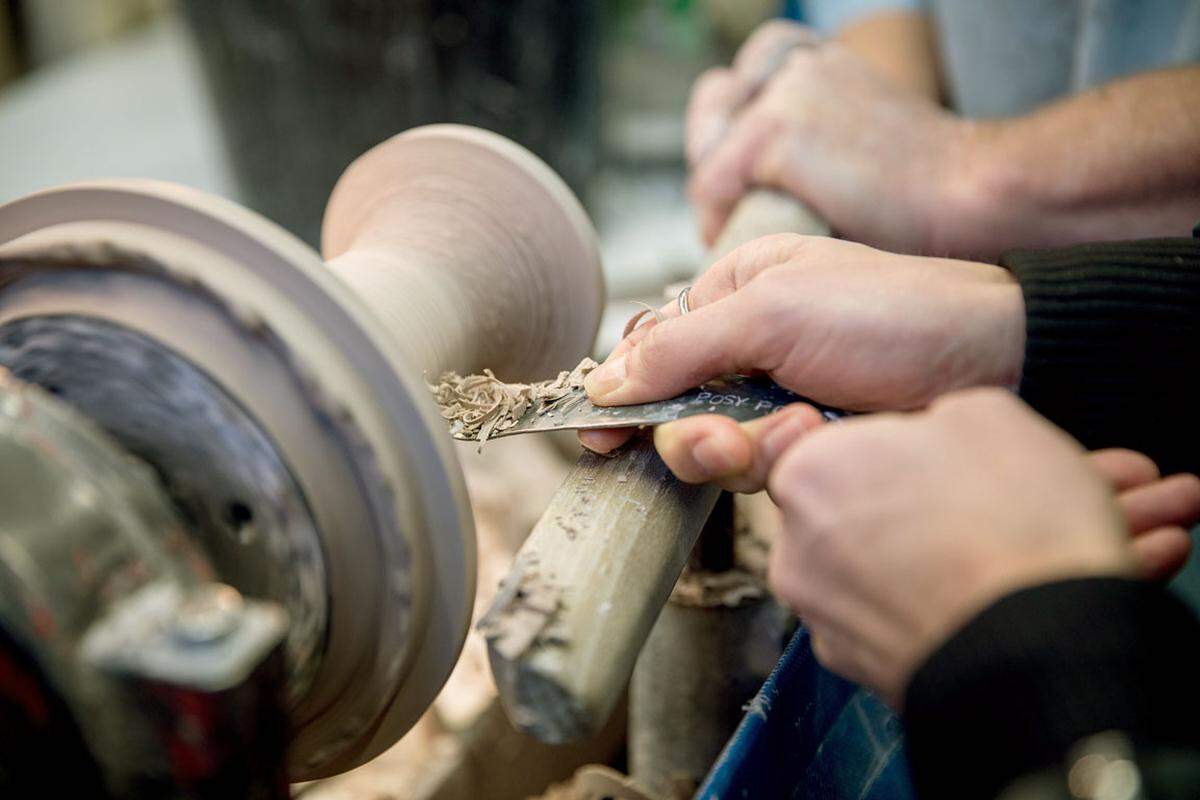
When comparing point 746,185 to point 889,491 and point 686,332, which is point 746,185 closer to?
point 686,332

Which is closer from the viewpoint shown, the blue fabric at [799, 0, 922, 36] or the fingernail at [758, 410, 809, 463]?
the fingernail at [758, 410, 809, 463]

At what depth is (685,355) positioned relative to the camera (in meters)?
0.66

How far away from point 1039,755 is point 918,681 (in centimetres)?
6

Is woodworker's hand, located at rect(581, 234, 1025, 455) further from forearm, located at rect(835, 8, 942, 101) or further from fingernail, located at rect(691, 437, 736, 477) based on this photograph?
forearm, located at rect(835, 8, 942, 101)

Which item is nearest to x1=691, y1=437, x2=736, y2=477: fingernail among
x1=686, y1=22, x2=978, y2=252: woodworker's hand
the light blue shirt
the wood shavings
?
the wood shavings

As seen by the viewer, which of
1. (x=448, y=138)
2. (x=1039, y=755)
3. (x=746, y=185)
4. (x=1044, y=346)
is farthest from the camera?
(x=746, y=185)

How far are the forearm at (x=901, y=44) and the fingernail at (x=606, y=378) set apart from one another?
1193 mm

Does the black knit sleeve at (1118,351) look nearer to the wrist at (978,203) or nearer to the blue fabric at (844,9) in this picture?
the wrist at (978,203)

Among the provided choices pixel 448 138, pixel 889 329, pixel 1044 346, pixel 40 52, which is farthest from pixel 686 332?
pixel 40 52

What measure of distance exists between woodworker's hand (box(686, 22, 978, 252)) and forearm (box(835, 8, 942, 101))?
34 cm

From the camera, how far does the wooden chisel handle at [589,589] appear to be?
0.53 m

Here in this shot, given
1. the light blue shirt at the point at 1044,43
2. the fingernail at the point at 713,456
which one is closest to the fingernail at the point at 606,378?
the fingernail at the point at 713,456

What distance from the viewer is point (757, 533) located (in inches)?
38.1

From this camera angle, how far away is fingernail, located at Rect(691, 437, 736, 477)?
0.59 m
